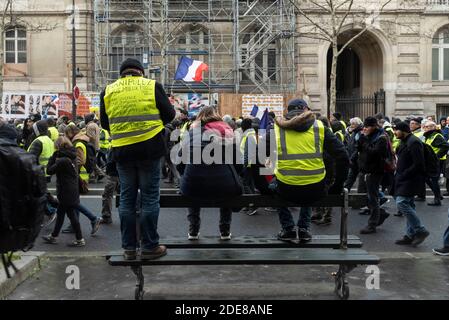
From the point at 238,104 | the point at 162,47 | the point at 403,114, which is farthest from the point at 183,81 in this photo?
the point at 403,114

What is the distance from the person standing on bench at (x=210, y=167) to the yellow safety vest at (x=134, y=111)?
71cm

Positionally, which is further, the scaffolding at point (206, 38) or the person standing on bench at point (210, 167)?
the scaffolding at point (206, 38)

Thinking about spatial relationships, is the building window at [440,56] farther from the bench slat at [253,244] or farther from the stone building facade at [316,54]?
the bench slat at [253,244]

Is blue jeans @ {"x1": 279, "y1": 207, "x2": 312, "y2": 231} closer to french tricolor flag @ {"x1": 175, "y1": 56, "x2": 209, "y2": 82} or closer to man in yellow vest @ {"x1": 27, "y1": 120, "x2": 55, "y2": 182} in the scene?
man in yellow vest @ {"x1": 27, "y1": 120, "x2": 55, "y2": 182}

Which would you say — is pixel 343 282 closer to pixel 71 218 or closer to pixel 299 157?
pixel 299 157

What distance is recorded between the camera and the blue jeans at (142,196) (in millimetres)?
5497

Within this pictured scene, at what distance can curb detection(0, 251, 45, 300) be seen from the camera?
5.95 m

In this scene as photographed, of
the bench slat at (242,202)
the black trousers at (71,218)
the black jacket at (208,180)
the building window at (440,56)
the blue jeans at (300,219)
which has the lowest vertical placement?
the black trousers at (71,218)

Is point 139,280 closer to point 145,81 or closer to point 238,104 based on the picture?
point 145,81

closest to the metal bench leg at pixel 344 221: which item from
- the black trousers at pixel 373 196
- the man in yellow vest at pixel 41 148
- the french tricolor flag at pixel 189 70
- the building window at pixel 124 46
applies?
the black trousers at pixel 373 196

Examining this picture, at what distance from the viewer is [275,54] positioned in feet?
102

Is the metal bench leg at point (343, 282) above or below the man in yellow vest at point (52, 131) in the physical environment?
below

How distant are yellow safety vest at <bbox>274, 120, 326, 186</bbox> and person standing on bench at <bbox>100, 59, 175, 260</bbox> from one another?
1.22m

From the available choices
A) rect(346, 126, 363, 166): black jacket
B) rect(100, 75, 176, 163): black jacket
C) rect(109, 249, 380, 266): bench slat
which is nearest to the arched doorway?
rect(346, 126, 363, 166): black jacket
